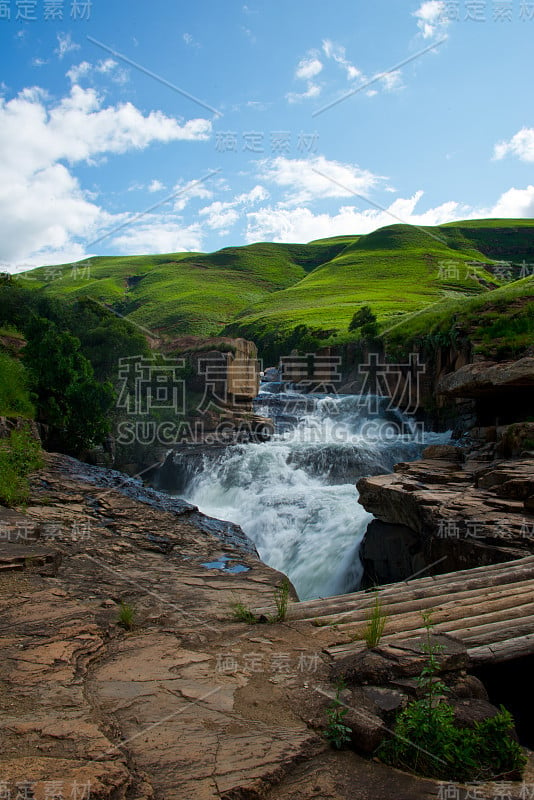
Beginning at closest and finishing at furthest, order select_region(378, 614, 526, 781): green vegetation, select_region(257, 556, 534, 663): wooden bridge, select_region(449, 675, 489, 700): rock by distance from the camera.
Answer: select_region(378, 614, 526, 781): green vegetation → select_region(449, 675, 489, 700): rock → select_region(257, 556, 534, 663): wooden bridge

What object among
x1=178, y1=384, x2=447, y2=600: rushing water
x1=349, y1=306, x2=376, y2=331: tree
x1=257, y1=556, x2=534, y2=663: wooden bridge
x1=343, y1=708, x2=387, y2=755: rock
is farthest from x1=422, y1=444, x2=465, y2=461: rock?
x1=349, y1=306, x2=376, y2=331: tree

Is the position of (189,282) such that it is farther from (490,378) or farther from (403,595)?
(403,595)

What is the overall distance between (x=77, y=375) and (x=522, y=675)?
654 inches

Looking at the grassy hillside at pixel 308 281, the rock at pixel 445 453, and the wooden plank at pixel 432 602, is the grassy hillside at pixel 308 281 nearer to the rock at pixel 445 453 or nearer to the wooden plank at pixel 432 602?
the rock at pixel 445 453

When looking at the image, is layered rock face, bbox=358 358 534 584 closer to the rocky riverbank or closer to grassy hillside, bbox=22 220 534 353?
the rocky riverbank

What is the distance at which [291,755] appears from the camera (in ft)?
10.5

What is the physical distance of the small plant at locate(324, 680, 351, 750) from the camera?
3.31 meters

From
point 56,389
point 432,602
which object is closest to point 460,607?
point 432,602

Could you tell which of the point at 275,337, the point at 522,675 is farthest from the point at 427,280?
the point at 522,675

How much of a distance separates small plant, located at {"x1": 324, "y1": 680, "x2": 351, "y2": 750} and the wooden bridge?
84cm

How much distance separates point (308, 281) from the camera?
86.5 m

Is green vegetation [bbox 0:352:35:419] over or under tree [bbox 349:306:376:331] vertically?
under

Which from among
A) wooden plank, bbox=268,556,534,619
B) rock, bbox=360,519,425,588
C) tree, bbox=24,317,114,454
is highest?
tree, bbox=24,317,114,454

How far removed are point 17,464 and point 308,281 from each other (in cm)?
7872
